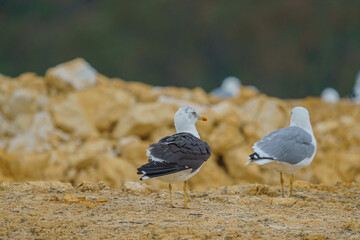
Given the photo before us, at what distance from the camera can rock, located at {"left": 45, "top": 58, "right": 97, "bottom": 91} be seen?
13516mm

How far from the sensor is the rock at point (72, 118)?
12148 millimetres

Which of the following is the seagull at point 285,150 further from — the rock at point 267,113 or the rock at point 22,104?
the rock at point 22,104

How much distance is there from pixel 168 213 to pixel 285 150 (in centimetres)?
174

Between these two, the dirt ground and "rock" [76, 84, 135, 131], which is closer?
the dirt ground

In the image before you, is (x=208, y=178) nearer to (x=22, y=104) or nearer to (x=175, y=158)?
(x=22, y=104)

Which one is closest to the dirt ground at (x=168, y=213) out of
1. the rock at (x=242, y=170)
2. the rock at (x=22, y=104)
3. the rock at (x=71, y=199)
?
the rock at (x=71, y=199)

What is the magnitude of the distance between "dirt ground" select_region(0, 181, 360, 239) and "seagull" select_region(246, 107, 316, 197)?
1.23ft

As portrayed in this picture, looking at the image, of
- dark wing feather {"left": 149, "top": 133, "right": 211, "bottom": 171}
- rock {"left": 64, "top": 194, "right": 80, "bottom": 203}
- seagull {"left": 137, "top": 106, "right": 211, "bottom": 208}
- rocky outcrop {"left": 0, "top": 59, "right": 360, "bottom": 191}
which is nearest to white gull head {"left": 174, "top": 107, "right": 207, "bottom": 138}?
seagull {"left": 137, "top": 106, "right": 211, "bottom": 208}

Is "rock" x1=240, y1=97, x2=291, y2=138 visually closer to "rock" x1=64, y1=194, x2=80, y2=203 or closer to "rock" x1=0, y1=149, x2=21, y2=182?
"rock" x1=0, y1=149, x2=21, y2=182

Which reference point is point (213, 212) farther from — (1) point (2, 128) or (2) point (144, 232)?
(1) point (2, 128)

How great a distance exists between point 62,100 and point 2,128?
158cm

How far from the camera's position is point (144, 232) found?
418 centimetres

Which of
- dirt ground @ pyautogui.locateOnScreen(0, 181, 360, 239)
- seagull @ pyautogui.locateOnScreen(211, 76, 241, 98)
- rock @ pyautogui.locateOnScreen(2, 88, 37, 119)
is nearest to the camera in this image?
dirt ground @ pyautogui.locateOnScreen(0, 181, 360, 239)

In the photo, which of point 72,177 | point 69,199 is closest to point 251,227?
point 69,199
